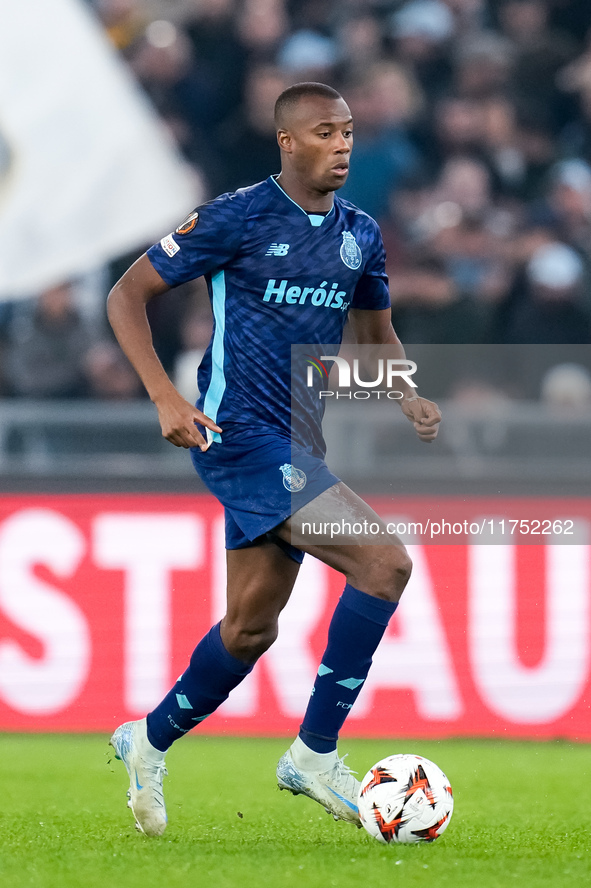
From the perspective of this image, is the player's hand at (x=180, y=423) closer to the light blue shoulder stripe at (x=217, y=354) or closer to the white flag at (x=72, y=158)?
the light blue shoulder stripe at (x=217, y=354)

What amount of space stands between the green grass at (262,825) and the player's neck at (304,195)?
1798 mm

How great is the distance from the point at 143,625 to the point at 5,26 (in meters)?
3.93

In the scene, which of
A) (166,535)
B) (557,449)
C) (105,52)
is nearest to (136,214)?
(105,52)

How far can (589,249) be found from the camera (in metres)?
7.13

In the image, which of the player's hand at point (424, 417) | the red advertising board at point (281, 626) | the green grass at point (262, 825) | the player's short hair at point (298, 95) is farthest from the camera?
the red advertising board at point (281, 626)

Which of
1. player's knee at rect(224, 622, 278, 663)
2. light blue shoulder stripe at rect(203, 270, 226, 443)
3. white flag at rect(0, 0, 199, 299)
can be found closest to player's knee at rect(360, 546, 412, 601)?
player's knee at rect(224, 622, 278, 663)

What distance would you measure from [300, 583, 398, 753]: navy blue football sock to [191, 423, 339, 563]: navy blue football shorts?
261 mm

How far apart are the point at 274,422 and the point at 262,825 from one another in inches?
48.0

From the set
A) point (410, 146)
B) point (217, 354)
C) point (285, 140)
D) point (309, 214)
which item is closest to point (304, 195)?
point (309, 214)

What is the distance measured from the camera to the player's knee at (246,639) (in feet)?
12.2

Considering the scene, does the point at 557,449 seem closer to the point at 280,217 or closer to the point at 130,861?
the point at 280,217

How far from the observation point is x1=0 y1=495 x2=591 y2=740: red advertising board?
5793mm

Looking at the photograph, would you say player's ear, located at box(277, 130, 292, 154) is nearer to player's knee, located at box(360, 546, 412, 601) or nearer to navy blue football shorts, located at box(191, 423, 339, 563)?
navy blue football shorts, located at box(191, 423, 339, 563)

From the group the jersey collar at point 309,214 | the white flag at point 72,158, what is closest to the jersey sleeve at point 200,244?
the jersey collar at point 309,214
